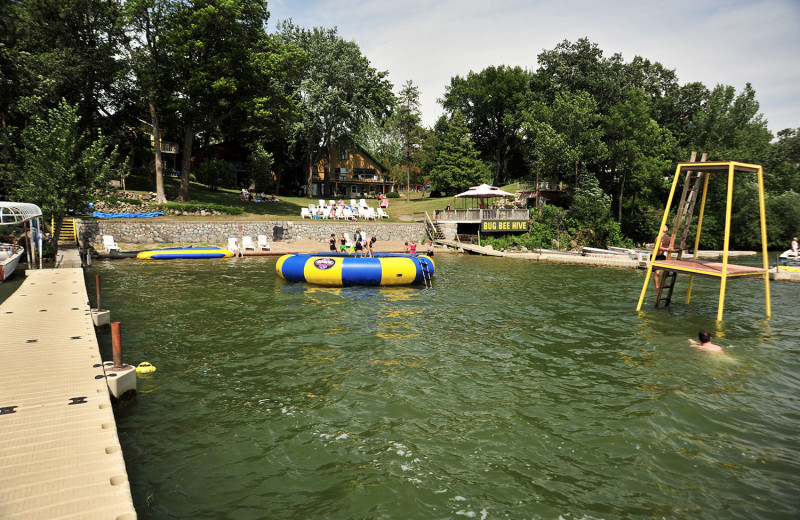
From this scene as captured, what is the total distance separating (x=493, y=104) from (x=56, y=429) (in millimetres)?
65713

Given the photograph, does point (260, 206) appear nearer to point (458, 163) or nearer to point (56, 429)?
point (458, 163)

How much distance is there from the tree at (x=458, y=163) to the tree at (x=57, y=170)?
3964 cm

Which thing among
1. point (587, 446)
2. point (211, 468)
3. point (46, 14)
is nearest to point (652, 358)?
point (587, 446)

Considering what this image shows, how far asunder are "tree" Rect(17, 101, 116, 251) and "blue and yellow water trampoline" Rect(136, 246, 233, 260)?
4542mm

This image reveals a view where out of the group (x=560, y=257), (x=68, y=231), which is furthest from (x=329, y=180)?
(x=560, y=257)

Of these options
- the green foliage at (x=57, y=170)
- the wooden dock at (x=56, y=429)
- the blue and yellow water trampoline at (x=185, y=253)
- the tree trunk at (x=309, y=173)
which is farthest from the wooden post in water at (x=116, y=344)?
the tree trunk at (x=309, y=173)

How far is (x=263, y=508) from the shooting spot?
16.5ft

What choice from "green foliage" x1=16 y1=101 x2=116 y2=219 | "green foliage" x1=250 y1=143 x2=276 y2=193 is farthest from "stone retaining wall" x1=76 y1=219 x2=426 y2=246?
"green foliage" x1=250 y1=143 x2=276 y2=193

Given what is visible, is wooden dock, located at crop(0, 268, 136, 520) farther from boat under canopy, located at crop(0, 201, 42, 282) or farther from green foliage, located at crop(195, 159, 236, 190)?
green foliage, located at crop(195, 159, 236, 190)

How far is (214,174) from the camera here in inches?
1950

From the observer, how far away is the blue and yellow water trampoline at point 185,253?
83.3 ft

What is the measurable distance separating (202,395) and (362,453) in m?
3.63

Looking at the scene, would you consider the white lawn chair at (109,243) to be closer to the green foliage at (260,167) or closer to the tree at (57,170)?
the tree at (57,170)

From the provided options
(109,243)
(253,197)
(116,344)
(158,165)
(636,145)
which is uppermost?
(636,145)
